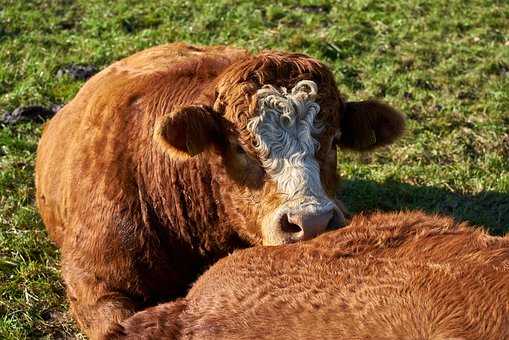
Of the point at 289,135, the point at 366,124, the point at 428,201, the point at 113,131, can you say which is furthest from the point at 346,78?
the point at 289,135

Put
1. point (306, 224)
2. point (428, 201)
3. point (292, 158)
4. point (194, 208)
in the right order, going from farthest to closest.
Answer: point (428, 201)
point (194, 208)
point (292, 158)
point (306, 224)

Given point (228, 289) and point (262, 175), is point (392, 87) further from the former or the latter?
point (228, 289)

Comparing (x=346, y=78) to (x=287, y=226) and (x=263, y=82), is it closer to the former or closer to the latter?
(x=263, y=82)

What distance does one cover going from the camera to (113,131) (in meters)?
5.15

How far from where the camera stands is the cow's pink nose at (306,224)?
412 cm

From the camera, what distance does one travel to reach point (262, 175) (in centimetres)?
454

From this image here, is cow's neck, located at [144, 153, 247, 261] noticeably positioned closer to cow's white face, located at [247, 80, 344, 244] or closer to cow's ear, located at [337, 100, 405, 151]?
cow's white face, located at [247, 80, 344, 244]

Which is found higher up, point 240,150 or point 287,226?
point 240,150

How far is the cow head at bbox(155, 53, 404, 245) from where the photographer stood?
4.36 m

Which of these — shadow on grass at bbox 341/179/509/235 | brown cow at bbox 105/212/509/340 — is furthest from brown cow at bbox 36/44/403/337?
shadow on grass at bbox 341/179/509/235

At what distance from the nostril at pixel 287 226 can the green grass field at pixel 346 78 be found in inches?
68.0

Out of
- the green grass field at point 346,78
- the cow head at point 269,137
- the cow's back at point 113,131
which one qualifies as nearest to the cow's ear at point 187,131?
the cow head at point 269,137

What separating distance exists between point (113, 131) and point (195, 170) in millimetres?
634

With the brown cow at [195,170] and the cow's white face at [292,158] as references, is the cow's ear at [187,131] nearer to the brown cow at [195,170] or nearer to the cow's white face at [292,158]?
the brown cow at [195,170]
